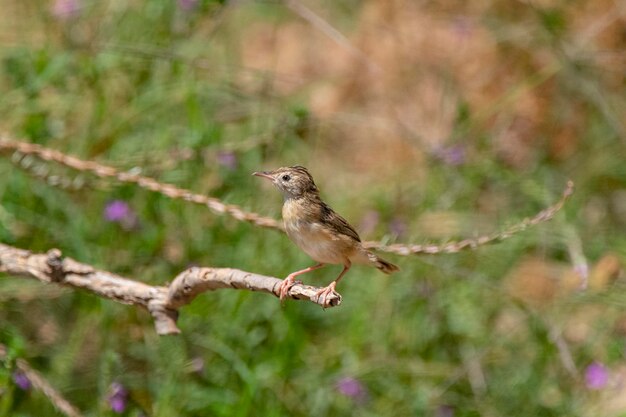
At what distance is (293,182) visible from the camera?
3.06 m

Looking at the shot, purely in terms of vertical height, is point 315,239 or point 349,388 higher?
point 315,239

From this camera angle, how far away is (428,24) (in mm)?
6551

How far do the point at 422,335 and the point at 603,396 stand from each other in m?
0.81

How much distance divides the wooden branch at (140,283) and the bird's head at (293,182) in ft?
1.30

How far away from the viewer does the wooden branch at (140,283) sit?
105 inches

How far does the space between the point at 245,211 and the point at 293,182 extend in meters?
0.35

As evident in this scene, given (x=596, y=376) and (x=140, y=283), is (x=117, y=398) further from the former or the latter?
(x=596, y=376)

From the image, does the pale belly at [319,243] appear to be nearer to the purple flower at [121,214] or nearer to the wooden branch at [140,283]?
the wooden branch at [140,283]

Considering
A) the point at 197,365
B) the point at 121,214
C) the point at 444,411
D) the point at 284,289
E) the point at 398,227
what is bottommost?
the point at 197,365

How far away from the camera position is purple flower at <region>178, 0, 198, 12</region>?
472 cm

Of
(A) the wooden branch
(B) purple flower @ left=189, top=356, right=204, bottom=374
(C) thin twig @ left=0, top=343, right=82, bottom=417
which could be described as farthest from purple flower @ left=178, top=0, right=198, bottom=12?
(C) thin twig @ left=0, top=343, right=82, bottom=417

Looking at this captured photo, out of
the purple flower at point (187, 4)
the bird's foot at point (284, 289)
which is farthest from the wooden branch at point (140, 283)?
the purple flower at point (187, 4)

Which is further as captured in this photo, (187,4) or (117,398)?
(187,4)

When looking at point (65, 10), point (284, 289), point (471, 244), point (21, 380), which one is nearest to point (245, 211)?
point (471, 244)
